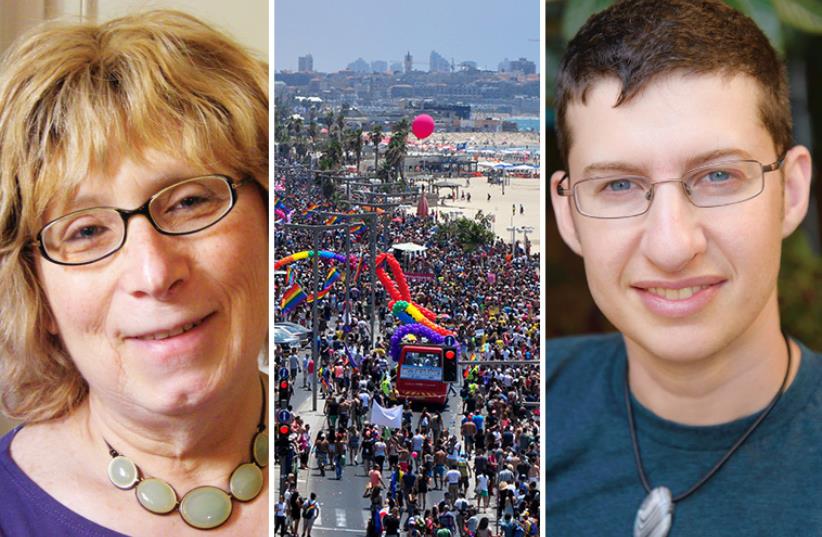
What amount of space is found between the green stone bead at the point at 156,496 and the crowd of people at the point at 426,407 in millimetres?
417

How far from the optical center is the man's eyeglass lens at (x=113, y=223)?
3.47 m

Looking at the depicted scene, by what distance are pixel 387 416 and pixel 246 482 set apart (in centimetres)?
57

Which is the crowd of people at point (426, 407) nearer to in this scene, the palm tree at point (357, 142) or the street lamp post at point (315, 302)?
the street lamp post at point (315, 302)

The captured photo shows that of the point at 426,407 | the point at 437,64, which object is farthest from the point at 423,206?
the point at 426,407

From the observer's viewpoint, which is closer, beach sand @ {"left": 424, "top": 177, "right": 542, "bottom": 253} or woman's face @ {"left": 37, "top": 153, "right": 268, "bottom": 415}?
woman's face @ {"left": 37, "top": 153, "right": 268, "bottom": 415}

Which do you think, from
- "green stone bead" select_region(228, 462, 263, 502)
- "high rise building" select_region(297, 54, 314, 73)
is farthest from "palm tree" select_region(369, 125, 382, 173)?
"green stone bead" select_region(228, 462, 263, 502)

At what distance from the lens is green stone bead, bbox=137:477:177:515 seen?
3633 millimetres

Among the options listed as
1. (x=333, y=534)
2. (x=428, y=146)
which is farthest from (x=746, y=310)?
(x=333, y=534)

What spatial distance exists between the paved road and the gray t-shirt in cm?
38

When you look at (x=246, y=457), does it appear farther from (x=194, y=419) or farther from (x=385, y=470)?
(x=385, y=470)

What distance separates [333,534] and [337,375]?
59cm

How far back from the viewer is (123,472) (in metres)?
3.66

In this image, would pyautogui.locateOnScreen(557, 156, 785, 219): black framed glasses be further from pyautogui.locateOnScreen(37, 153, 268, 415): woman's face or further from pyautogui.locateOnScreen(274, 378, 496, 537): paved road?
pyautogui.locateOnScreen(37, 153, 268, 415): woman's face

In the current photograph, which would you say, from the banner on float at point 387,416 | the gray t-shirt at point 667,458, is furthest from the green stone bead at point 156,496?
the gray t-shirt at point 667,458
